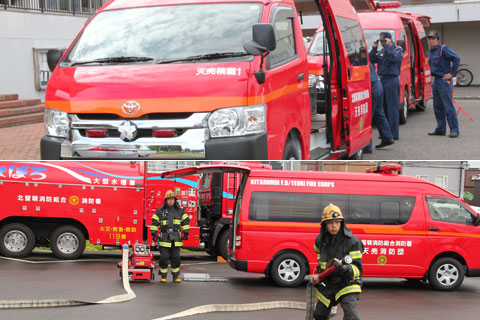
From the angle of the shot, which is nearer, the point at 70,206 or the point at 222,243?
the point at 70,206

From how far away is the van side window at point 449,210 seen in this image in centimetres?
1183

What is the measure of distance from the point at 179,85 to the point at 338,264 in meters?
2.28

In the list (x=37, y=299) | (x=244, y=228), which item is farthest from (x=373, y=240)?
(x=37, y=299)

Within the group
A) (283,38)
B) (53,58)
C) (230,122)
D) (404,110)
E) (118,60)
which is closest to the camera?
(230,122)

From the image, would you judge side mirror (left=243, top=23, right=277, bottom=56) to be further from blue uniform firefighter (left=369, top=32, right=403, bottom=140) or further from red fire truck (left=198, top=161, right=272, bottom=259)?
red fire truck (left=198, top=161, right=272, bottom=259)

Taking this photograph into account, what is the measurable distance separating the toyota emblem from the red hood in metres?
0.03

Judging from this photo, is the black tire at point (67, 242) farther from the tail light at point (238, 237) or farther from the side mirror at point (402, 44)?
the side mirror at point (402, 44)

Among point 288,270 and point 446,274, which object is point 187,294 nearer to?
point 288,270

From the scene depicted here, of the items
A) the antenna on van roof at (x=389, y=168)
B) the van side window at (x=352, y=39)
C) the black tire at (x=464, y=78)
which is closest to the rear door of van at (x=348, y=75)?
the van side window at (x=352, y=39)

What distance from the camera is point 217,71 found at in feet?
23.0

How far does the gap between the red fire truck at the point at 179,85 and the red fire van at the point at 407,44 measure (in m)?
9.29

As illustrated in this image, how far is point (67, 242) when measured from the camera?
49.7ft

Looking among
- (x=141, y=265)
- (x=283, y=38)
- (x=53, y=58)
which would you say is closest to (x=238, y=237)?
(x=141, y=265)

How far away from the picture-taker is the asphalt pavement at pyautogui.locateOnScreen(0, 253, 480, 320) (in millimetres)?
7875
